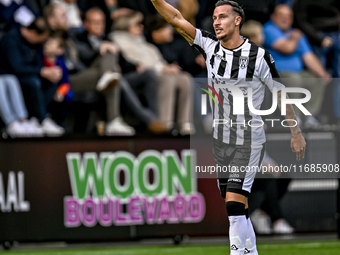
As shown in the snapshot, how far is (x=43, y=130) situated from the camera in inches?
374

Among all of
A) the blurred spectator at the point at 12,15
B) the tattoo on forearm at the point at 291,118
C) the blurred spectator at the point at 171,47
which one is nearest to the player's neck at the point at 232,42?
the tattoo on forearm at the point at 291,118

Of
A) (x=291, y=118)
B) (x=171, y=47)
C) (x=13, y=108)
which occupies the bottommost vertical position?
(x=291, y=118)

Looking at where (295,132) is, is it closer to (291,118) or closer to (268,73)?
(291,118)

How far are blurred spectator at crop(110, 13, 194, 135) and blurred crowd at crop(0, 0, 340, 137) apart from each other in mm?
16

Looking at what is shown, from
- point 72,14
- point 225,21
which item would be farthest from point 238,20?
point 72,14

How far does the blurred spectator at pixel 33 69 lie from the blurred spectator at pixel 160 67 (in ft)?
3.97

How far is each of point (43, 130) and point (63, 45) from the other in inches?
58.1

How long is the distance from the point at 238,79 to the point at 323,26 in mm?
5754

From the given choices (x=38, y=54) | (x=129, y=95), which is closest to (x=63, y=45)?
(x=38, y=54)

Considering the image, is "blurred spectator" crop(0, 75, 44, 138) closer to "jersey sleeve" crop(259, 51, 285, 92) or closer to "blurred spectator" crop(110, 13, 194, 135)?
"blurred spectator" crop(110, 13, 194, 135)

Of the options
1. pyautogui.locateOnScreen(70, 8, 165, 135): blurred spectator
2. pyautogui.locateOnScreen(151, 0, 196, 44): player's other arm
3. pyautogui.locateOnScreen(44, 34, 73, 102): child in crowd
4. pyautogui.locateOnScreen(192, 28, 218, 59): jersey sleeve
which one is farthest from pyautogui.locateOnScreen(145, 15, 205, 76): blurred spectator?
pyautogui.locateOnScreen(151, 0, 196, 44): player's other arm

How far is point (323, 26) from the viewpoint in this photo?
37.0 ft

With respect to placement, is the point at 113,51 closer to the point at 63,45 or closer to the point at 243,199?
the point at 63,45

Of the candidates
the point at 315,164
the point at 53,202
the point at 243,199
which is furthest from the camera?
the point at 315,164
